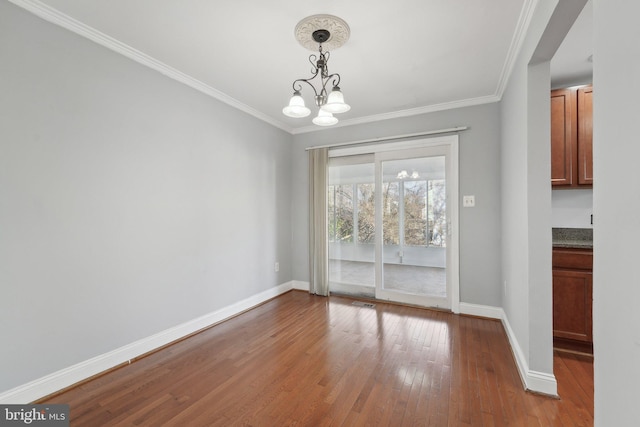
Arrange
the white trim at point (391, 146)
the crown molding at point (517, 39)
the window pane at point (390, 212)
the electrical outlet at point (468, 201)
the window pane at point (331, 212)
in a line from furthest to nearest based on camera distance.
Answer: the window pane at point (331, 212), the window pane at point (390, 212), the white trim at point (391, 146), the electrical outlet at point (468, 201), the crown molding at point (517, 39)

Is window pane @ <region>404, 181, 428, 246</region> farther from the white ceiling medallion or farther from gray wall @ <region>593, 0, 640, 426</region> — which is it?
gray wall @ <region>593, 0, 640, 426</region>

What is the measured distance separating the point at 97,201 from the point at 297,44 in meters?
2.14

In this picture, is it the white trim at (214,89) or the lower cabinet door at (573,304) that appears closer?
the white trim at (214,89)

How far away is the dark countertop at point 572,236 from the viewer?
285 cm

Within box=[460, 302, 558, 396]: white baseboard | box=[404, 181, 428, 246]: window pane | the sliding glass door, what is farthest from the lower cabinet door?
box=[404, 181, 428, 246]: window pane

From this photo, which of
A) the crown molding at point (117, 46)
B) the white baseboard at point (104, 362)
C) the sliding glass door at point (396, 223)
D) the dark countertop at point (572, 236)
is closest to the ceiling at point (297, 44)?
the crown molding at point (117, 46)

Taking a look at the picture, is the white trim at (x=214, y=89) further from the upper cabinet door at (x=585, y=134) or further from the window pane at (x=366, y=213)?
the window pane at (x=366, y=213)

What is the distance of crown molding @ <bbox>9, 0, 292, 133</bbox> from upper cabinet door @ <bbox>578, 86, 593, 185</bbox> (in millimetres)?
3768

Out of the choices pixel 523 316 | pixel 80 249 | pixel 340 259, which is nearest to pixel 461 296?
pixel 523 316

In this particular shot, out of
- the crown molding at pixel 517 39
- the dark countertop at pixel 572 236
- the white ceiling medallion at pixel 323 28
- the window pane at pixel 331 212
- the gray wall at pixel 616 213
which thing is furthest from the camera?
the window pane at pixel 331 212

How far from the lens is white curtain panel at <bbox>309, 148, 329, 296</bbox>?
4.36 m

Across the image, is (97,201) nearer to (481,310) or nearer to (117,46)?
(117,46)

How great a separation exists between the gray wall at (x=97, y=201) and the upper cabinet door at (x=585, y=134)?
384cm

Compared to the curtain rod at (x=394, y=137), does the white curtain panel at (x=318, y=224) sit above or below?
below
